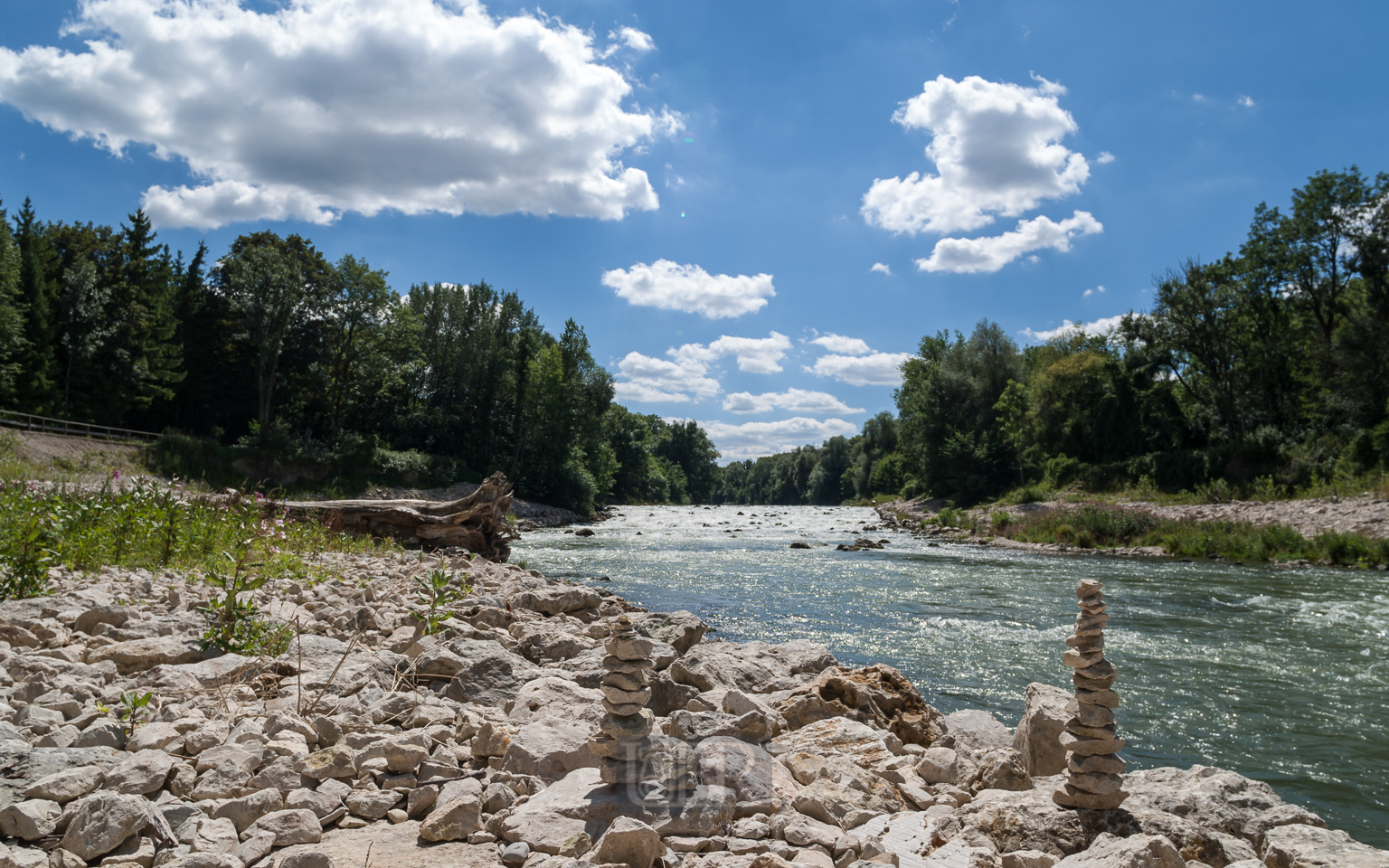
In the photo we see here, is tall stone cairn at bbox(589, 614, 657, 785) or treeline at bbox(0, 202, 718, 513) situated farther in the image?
treeline at bbox(0, 202, 718, 513)

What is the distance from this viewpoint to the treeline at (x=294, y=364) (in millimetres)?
34844

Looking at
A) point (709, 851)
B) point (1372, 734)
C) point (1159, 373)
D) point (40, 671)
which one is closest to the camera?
A: point (709, 851)

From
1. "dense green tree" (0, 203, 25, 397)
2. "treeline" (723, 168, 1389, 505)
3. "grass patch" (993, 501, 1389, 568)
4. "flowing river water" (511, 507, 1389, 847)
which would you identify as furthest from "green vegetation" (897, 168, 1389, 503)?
"dense green tree" (0, 203, 25, 397)

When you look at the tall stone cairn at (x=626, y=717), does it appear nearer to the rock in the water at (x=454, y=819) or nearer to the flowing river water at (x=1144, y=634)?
the rock in the water at (x=454, y=819)

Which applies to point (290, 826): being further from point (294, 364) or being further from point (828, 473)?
point (828, 473)

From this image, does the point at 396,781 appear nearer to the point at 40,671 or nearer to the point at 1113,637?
the point at 40,671

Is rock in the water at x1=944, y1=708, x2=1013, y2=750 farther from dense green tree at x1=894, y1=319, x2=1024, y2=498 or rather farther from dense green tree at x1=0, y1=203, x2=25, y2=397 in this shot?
dense green tree at x1=894, y1=319, x2=1024, y2=498

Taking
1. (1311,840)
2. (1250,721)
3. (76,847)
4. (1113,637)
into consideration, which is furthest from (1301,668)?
(76,847)

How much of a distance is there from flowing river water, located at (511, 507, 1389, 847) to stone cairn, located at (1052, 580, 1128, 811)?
2528 millimetres

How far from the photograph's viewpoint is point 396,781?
3221 mm

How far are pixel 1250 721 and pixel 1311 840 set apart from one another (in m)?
4.22

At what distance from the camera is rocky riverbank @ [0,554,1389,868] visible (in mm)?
2660

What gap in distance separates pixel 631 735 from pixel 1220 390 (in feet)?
151

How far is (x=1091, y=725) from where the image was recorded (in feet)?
11.0
